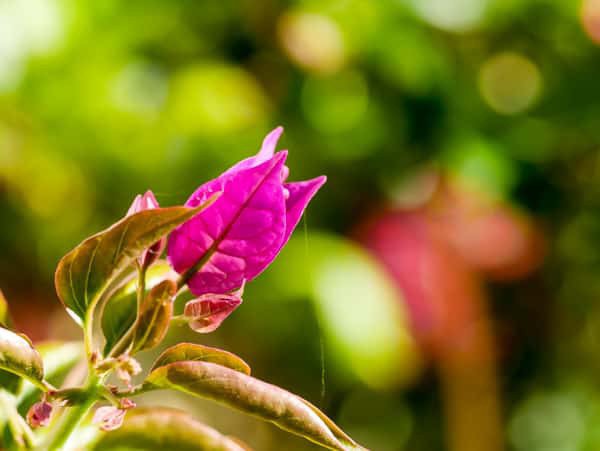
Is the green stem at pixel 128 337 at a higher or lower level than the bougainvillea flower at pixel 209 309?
lower

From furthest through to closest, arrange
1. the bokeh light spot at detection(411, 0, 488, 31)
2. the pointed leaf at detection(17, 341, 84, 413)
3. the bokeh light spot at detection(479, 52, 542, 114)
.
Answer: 1. the bokeh light spot at detection(479, 52, 542, 114)
2. the bokeh light spot at detection(411, 0, 488, 31)
3. the pointed leaf at detection(17, 341, 84, 413)

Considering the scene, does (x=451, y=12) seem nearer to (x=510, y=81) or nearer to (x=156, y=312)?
(x=510, y=81)

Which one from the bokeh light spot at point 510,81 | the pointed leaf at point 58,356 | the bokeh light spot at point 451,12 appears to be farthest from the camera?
the bokeh light spot at point 510,81

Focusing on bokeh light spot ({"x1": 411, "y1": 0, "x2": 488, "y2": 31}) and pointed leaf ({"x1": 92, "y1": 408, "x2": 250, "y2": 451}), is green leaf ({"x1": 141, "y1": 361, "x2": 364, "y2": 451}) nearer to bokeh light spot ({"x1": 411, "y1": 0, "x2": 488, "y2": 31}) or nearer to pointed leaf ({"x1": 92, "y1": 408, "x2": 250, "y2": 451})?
pointed leaf ({"x1": 92, "y1": 408, "x2": 250, "y2": 451})

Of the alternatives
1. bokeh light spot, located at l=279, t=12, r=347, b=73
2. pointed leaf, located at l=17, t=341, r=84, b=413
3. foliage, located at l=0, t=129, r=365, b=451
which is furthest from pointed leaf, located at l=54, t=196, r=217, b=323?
bokeh light spot, located at l=279, t=12, r=347, b=73

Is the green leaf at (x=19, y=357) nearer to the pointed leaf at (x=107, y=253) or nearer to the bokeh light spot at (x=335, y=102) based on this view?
the pointed leaf at (x=107, y=253)

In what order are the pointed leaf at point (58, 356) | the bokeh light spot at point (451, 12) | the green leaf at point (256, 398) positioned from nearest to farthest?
the green leaf at point (256, 398), the pointed leaf at point (58, 356), the bokeh light spot at point (451, 12)

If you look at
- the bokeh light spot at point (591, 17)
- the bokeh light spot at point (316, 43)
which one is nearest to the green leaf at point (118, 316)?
the bokeh light spot at point (316, 43)

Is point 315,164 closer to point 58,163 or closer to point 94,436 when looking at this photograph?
point 58,163
